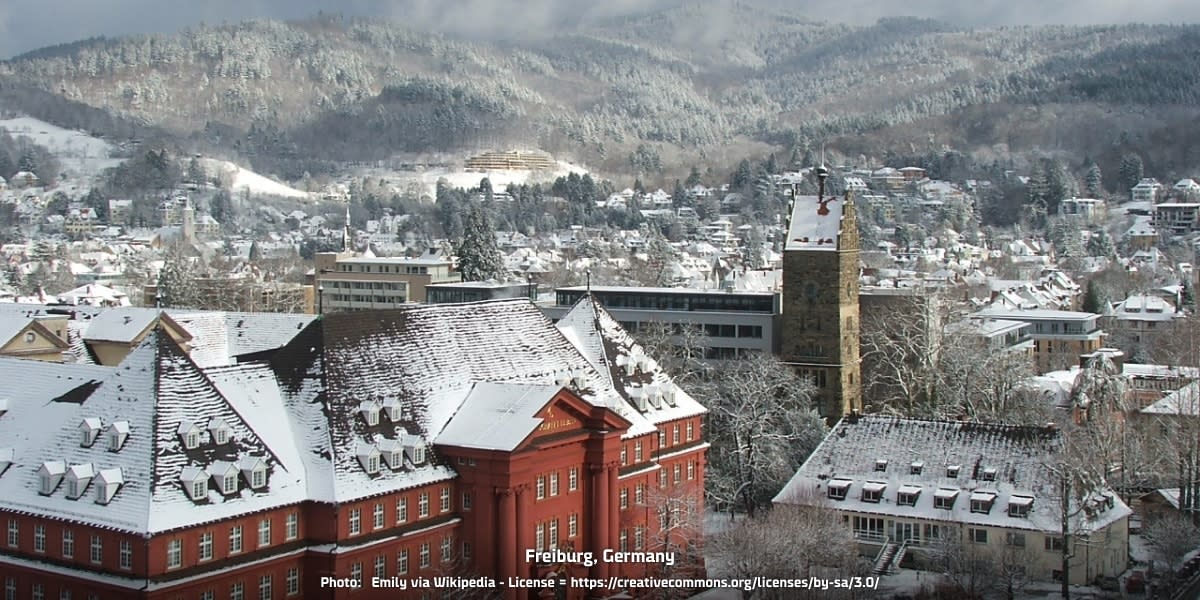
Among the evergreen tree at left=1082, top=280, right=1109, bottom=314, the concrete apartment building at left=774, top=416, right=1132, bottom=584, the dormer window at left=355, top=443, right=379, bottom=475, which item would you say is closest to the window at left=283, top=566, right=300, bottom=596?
the dormer window at left=355, top=443, right=379, bottom=475

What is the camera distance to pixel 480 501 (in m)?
48.9

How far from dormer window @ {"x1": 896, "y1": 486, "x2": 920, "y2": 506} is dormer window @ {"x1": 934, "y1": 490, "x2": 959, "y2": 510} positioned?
0.93 m

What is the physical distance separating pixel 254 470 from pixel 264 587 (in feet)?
11.6

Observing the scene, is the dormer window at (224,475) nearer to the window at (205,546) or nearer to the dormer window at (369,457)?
the window at (205,546)

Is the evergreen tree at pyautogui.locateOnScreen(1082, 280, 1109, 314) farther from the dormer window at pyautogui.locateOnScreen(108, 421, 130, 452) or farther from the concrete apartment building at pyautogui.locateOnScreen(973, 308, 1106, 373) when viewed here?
the dormer window at pyautogui.locateOnScreen(108, 421, 130, 452)

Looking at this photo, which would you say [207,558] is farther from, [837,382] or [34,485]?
[837,382]

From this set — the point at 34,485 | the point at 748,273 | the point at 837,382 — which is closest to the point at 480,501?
the point at 34,485

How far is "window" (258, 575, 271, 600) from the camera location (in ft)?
143

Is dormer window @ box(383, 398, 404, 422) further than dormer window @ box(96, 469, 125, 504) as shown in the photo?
Yes

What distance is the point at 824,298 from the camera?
87438 mm

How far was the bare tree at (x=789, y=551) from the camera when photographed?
158 feet

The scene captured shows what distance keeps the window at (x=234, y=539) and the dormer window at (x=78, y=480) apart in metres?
4.36

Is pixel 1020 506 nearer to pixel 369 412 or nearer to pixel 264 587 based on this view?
pixel 369 412

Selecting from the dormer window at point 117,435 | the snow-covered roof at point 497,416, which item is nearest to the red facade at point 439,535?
the snow-covered roof at point 497,416
